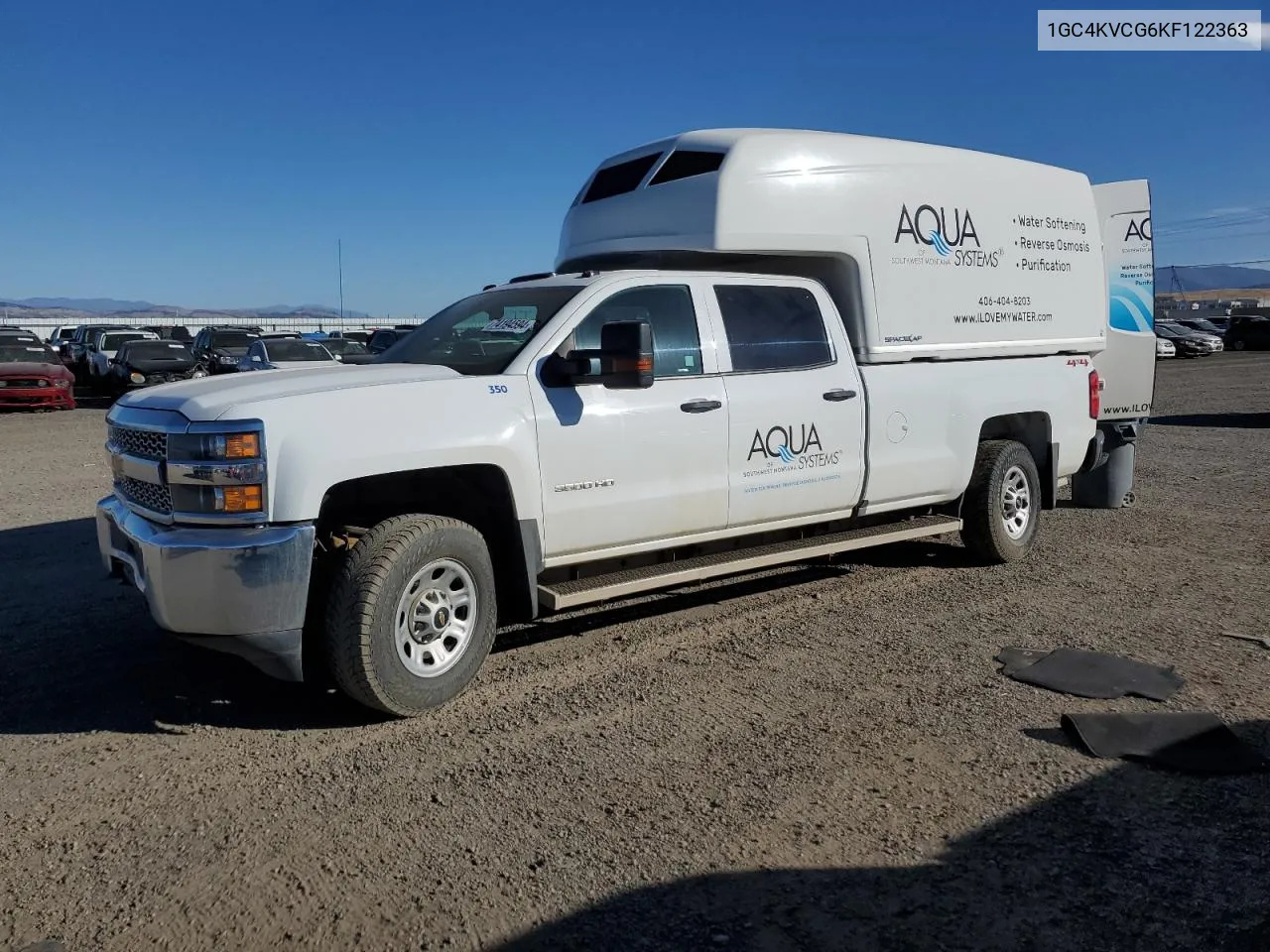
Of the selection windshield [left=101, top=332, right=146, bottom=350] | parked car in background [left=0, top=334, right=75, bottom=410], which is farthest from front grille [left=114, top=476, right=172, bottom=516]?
windshield [left=101, top=332, right=146, bottom=350]

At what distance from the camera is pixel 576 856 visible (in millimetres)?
3604

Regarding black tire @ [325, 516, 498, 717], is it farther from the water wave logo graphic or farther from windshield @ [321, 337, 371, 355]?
windshield @ [321, 337, 371, 355]

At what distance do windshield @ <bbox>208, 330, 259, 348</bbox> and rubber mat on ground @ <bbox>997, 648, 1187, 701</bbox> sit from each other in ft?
79.0

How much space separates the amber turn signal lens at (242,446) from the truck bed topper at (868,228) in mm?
3136

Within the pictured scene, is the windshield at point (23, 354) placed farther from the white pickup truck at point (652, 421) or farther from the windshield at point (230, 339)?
the white pickup truck at point (652, 421)

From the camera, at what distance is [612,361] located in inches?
205

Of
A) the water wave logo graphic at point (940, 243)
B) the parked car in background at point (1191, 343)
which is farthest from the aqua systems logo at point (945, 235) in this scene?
the parked car in background at point (1191, 343)

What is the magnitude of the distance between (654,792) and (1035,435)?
5.31 meters

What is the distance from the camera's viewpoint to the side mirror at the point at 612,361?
516cm

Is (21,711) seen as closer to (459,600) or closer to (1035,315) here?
(459,600)

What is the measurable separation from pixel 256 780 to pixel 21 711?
147 cm

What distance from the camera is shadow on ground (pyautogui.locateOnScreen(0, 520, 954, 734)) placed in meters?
4.88

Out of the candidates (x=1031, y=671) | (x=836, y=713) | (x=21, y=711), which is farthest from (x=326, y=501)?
(x=1031, y=671)

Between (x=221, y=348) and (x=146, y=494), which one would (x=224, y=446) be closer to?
(x=146, y=494)
